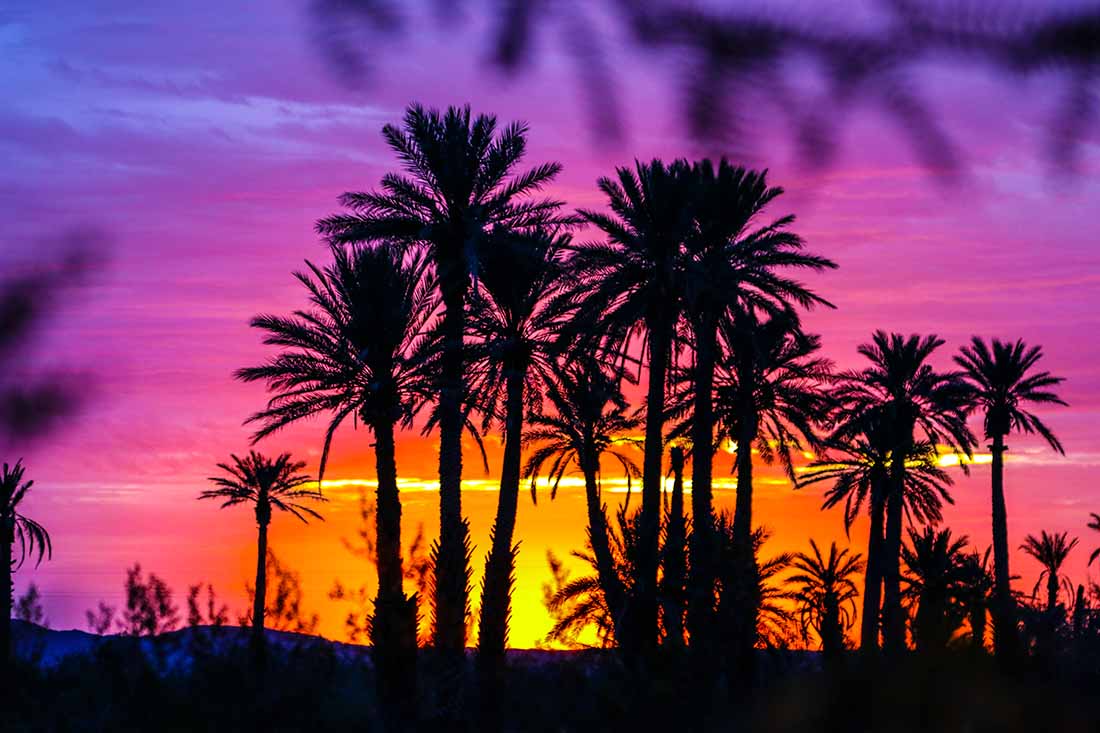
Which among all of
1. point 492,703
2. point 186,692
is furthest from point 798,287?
point 186,692

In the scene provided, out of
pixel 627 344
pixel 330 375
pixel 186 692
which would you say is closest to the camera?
pixel 186 692

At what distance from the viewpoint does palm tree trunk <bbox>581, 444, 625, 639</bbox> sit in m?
35.9

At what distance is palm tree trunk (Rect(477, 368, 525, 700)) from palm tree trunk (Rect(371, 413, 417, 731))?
2.64m

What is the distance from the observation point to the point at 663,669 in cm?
2012

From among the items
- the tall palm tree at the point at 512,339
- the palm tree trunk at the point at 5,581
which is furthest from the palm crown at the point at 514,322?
the palm tree trunk at the point at 5,581

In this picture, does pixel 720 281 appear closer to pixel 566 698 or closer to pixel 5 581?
pixel 566 698

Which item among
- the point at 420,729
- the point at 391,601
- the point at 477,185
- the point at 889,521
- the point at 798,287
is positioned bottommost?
the point at 420,729

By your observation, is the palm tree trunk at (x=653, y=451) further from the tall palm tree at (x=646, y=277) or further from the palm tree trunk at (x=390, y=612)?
the palm tree trunk at (x=390, y=612)

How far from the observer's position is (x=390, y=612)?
28.8 m

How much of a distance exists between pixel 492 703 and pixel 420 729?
22.1 ft

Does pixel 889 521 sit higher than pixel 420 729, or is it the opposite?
pixel 889 521

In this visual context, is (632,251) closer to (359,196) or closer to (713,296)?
(713,296)

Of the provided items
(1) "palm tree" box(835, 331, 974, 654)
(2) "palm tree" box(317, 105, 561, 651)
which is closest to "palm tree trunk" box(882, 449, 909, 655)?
(1) "palm tree" box(835, 331, 974, 654)

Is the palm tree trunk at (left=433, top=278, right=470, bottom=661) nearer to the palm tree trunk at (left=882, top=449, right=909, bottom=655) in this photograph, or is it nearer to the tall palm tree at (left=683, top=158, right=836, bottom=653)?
the tall palm tree at (left=683, top=158, right=836, bottom=653)
